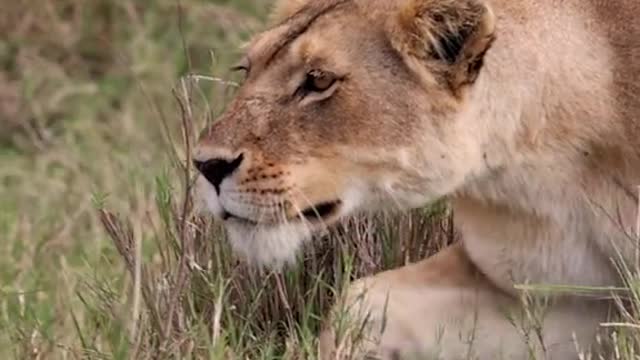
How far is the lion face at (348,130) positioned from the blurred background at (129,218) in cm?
9

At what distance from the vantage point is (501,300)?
10.7 ft

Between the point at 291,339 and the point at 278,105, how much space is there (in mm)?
352

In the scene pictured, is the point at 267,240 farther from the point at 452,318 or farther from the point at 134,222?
the point at 134,222

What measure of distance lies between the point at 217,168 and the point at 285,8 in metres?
0.40

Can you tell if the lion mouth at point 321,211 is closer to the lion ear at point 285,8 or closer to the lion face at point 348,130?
the lion face at point 348,130

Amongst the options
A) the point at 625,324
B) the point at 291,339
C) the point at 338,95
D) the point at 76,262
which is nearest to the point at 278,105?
the point at 338,95

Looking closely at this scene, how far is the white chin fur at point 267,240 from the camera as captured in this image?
2.99 metres

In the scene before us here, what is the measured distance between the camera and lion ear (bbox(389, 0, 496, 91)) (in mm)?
2918

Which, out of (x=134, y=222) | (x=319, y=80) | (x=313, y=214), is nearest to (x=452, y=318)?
(x=313, y=214)

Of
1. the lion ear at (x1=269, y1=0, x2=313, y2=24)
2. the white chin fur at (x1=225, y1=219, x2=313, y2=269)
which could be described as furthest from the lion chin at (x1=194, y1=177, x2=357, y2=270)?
the lion ear at (x1=269, y1=0, x2=313, y2=24)

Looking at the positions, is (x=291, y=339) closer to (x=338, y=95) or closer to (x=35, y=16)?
(x=338, y=95)

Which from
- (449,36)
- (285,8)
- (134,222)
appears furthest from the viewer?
(134,222)

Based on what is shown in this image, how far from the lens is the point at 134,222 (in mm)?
3623

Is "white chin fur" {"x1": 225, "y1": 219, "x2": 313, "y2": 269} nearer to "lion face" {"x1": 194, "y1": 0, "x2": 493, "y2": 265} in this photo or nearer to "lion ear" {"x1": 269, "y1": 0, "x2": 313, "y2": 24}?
"lion face" {"x1": 194, "y1": 0, "x2": 493, "y2": 265}
